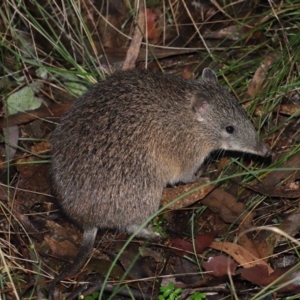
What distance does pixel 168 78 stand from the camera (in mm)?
6637

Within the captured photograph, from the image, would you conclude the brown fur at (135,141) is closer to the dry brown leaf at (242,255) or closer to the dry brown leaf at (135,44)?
the dry brown leaf at (242,255)

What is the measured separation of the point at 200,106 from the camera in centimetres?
650

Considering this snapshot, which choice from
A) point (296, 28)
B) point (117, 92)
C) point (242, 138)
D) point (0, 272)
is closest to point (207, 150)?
point (242, 138)

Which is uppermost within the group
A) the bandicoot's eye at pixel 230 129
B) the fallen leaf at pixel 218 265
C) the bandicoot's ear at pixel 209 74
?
the bandicoot's ear at pixel 209 74

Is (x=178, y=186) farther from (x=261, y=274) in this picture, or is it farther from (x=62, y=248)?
(x=261, y=274)

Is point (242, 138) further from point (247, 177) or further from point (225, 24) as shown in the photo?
point (225, 24)

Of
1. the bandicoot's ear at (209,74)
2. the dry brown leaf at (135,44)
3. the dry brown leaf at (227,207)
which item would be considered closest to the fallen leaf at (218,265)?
the dry brown leaf at (227,207)

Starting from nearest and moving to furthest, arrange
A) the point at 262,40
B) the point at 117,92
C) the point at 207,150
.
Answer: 1. the point at 117,92
2. the point at 207,150
3. the point at 262,40

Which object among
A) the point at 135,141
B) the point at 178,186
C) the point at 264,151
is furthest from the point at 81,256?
the point at 264,151

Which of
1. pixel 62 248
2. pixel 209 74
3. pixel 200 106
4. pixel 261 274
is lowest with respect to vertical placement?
pixel 261 274

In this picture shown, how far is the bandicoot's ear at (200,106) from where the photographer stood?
6.42 metres

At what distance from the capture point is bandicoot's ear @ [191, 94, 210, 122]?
642 centimetres

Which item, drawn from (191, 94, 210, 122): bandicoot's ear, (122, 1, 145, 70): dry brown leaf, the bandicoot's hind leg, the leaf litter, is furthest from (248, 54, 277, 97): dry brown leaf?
the bandicoot's hind leg

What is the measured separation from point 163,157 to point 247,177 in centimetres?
84
